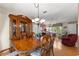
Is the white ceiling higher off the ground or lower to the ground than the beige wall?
higher

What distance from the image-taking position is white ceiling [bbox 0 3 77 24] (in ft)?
5.11

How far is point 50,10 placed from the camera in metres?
1.57

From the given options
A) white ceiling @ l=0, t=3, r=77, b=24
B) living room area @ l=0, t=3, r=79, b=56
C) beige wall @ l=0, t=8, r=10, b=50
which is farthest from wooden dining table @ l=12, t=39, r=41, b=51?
white ceiling @ l=0, t=3, r=77, b=24

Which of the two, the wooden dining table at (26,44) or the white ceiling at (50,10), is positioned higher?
the white ceiling at (50,10)

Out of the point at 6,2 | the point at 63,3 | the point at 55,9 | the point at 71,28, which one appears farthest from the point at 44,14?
the point at 6,2

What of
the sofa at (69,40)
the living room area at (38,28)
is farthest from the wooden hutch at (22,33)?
the sofa at (69,40)

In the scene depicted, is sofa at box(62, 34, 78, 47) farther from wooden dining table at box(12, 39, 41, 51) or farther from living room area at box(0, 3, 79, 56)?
wooden dining table at box(12, 39, 41, 51)

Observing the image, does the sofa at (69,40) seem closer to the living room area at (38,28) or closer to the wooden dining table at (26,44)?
the living room area at (38,28)

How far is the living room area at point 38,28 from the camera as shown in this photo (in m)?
1.56

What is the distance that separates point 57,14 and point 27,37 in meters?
0.49

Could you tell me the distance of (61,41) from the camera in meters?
1.57

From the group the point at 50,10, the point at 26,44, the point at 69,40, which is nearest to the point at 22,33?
the point at 26,44

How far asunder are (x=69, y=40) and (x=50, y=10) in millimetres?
458

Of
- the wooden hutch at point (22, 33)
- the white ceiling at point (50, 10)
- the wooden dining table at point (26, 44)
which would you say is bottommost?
the wooden dining table at point (26, 44)
